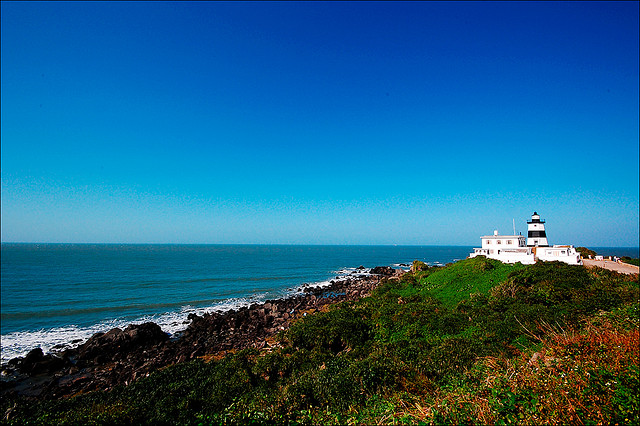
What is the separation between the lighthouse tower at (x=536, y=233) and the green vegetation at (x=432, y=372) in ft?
45.8

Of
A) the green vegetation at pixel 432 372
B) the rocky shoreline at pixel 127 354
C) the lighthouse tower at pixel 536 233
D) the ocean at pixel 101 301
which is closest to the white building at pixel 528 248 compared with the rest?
the lighthouse tower at pixel 536 233

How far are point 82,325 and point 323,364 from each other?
21.7m

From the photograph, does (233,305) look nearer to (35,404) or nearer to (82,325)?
(82,325)

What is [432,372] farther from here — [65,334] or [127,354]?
[65,334]

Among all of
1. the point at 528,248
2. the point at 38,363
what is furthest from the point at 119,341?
the point at 528,248

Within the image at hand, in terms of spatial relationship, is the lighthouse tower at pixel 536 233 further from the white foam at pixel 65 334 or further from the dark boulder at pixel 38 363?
the dark boulder at pixel 38 363

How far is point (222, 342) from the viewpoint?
18656 mm

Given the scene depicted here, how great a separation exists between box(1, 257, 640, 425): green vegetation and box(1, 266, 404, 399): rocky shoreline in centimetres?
219

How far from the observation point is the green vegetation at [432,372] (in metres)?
5.36

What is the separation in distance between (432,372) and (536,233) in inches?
1302

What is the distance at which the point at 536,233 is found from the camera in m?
33.9

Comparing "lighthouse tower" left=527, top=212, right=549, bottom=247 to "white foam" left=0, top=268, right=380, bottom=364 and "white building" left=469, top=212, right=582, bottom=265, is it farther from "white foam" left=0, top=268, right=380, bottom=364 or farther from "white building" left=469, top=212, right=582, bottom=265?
"white foam" left=0, top=268, right=380, bottom=364

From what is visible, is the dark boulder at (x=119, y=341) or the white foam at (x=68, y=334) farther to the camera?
the white foam at (x=68, y=334)

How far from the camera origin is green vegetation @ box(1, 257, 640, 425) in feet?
17.6
